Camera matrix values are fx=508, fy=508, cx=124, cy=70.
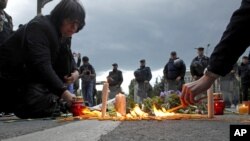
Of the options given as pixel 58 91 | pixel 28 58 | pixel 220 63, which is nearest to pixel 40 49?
pixel 28 58

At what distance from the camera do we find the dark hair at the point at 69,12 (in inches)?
218

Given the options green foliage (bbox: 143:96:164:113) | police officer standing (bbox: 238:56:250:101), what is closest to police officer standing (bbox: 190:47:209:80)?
police officer standing (bbox: 238:56:250:101)

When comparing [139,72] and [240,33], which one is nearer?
[240,33]

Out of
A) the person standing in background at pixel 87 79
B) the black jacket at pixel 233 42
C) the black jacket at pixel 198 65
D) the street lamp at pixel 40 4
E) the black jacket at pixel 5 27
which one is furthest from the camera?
the person standing in background at pixel 87 79

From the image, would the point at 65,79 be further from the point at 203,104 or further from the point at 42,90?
the point at 203,104

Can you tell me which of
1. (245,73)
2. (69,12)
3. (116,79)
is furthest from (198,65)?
(69,12)

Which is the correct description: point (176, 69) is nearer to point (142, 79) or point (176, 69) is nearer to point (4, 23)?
point (142, 79)

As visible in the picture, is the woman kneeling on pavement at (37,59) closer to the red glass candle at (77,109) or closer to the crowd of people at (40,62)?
the crowd of people at (40,62)

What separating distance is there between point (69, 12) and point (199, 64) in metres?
10.2

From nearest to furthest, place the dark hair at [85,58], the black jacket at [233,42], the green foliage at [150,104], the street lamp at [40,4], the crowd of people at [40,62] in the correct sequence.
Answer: the black jacket at [233,42], the crowd of people at [40,62], the green foliage at [150,104], the street lamp at [40,4], the dark hair at [85,58]

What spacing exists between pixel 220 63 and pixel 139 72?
58.4ft

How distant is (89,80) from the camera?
1742 cm

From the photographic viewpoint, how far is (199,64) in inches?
606

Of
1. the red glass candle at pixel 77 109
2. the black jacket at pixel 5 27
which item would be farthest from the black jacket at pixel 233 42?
the black jacket at pixel 5 27
